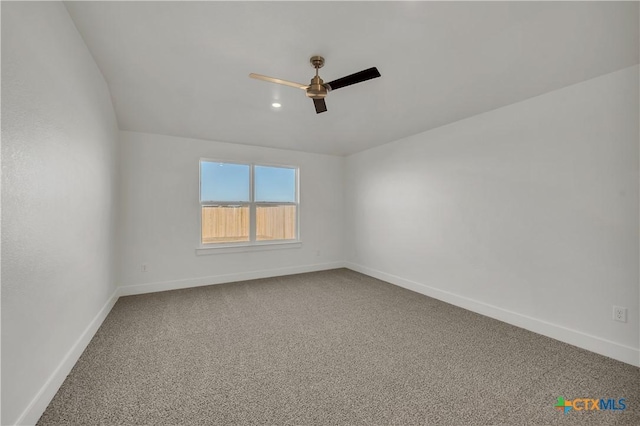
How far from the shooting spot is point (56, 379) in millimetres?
1770

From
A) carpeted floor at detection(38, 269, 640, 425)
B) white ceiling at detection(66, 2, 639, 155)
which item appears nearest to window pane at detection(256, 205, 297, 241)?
carpeted floor at detection(38, 269, 640, 425)

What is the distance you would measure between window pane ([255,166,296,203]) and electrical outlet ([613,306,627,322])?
435 centimetres

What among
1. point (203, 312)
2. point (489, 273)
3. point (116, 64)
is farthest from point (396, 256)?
point (116, 64)

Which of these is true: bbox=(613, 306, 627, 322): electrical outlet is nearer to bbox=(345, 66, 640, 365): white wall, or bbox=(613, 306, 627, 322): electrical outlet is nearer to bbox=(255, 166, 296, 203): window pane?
bbox=(345, 66, 640, 365): white wall

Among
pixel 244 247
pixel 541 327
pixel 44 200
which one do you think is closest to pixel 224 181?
pixel 244 247

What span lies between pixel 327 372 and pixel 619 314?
2.46 meters

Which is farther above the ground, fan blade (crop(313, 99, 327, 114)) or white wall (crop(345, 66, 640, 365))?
fan blade (crop(313, 99, 327, 114))

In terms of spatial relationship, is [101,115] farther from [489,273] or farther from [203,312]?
[489,273]

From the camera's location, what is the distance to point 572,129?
8.20ft

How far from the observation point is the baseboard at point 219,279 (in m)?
3.92

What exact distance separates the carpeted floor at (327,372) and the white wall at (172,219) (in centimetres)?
88

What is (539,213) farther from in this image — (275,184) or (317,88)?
(275,184)

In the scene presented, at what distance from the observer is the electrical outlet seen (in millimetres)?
2208

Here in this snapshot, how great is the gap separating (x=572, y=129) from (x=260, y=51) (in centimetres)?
288
